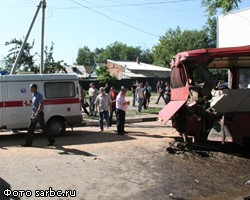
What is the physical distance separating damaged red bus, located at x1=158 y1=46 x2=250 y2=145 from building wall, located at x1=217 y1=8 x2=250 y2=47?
39.2ft

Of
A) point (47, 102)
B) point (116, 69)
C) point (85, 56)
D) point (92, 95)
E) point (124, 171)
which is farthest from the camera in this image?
point (85, 56)

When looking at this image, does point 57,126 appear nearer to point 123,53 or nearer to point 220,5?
point 220,5

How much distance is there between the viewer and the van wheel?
13.4m

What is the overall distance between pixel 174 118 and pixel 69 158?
3352mm

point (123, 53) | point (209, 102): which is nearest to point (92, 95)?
point (209, 102)

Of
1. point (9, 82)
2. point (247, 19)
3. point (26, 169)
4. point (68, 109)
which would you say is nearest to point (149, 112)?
point (247, 19)

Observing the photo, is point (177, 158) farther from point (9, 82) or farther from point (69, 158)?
point (9, 82)

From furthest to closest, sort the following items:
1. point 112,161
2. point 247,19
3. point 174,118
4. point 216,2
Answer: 1. point 247,19
2. point 216,2
3. point 174,118
4. point 112,161

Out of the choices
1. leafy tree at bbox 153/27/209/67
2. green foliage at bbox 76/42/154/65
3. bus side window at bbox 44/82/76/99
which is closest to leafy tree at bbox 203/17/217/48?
leafy tree at bbox 153/27/209/67

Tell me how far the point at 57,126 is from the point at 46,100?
96 cm

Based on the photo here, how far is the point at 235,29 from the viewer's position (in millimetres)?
22578

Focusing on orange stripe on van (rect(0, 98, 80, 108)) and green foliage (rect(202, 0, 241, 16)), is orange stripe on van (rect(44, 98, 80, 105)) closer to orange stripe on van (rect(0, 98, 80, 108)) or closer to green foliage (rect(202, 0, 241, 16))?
orange stripe on van (rect(0, 98, 80, 108))

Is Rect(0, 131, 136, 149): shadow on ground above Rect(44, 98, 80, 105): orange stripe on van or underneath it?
underneath

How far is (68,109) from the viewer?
539 inches
